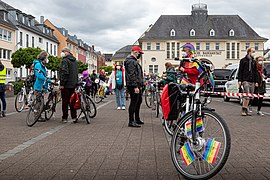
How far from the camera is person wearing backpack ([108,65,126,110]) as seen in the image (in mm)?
14082

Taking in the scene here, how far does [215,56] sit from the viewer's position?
79.0 meters

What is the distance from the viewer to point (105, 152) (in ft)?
18.7

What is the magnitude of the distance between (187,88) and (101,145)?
6.49 feet

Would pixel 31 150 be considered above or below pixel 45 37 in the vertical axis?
below

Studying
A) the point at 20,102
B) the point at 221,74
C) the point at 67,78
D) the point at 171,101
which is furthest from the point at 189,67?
the point at 221,74

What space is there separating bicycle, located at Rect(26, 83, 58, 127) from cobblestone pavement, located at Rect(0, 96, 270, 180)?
24cm

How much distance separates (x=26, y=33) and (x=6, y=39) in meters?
8.00

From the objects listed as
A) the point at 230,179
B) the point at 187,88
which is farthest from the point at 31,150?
the point at 230,179

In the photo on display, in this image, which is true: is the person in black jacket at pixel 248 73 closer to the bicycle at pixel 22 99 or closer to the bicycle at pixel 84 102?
the bicycle at pixel 84 102

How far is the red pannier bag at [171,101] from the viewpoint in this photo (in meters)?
5.64

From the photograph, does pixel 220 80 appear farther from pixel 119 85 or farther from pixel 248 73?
pixel 248 73

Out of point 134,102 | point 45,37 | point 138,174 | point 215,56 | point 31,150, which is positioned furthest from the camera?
point 215,56

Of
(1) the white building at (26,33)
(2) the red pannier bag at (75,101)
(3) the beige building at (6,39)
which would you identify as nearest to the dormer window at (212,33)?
(1) the white building at (26,33)

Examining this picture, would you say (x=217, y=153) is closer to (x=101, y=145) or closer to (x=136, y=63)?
(x=101, y=145)
